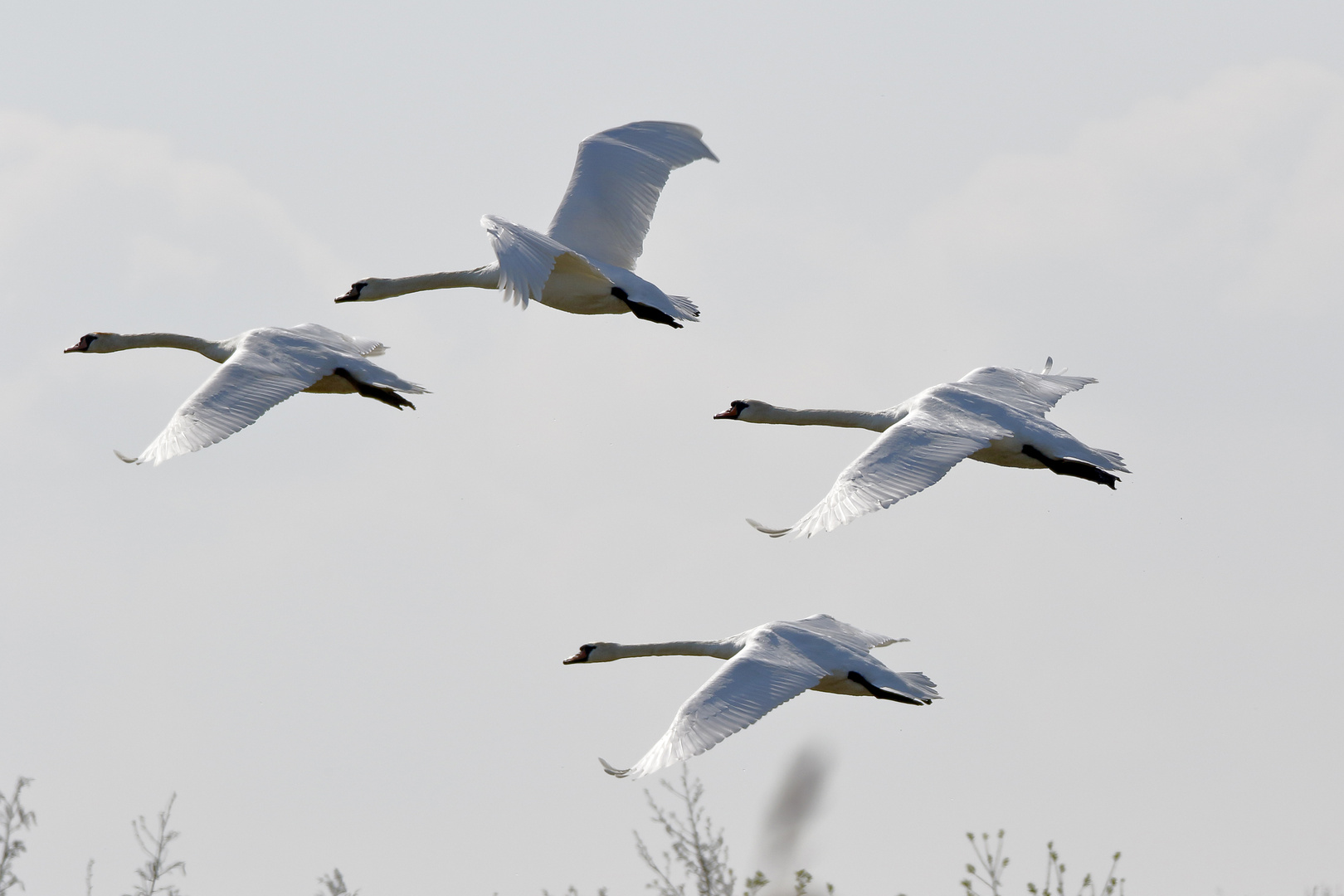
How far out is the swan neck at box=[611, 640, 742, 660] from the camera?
2019 cm

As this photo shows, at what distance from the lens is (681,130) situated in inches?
938

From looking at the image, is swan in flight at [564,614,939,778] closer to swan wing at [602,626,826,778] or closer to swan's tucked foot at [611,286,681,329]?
swan wing at [602,626,826,778]

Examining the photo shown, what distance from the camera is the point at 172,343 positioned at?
24625mm

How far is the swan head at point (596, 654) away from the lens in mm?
22891

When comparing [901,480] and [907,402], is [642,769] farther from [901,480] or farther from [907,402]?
[907,402]

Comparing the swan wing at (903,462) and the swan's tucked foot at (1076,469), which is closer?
the swan wing at (903,462)

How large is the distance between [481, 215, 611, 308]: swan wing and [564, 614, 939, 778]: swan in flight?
12.2 ft

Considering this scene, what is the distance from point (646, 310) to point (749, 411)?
240 centimetres

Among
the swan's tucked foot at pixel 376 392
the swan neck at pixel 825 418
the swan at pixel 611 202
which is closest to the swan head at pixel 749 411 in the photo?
the swan neck at pixel 825 418

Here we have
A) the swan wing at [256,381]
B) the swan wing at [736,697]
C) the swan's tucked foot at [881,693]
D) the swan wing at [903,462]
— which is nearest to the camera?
the swan wing at [736,697]

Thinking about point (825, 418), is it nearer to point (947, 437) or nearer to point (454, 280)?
point (947, 437)

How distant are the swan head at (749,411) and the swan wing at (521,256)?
3908mm

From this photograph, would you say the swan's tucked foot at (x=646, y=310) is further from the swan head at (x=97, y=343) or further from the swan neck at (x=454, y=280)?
the swan head at (x=97, y=343)

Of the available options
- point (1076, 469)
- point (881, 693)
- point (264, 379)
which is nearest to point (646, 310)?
point (264, 379)
